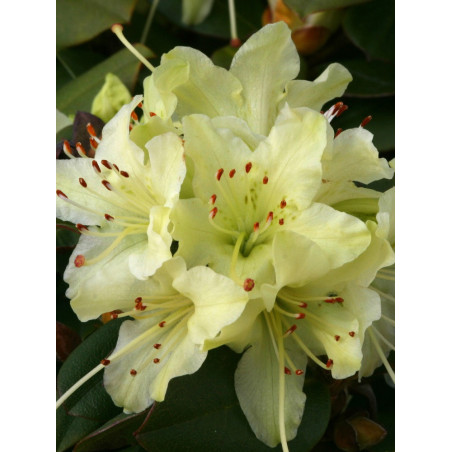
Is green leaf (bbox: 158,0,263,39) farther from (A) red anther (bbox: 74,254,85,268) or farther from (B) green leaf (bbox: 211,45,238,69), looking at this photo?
(A) red anther (bbox: 74,254,85,268)

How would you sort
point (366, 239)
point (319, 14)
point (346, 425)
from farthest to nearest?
point (319, 14) → point (346, 425) → point (366, 239)

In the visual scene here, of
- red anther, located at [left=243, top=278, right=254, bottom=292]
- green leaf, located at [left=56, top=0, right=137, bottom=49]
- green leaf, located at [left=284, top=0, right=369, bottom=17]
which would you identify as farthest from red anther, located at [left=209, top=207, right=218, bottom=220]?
green leaf, located at [left=56, top=0, right=137, bottom=49]

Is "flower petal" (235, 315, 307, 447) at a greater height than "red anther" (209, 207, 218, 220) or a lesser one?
lesser

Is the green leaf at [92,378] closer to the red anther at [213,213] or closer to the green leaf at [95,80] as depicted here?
the red anther at [213,213]

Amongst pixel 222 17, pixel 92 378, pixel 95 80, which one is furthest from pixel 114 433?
pixel 222 17

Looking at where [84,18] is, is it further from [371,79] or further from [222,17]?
[371,79]

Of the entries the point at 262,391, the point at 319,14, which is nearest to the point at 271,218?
the point at 262,391
